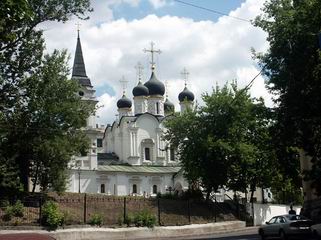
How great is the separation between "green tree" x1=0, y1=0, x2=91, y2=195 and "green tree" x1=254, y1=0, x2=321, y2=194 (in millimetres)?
11612

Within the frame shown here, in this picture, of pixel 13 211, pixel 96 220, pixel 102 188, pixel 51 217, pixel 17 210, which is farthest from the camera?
pixel 102 188

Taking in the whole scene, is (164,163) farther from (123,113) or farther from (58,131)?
(58,131)

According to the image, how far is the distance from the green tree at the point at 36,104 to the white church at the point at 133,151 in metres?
37.2

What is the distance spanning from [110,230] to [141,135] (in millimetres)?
56515

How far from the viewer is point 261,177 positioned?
1857 inches

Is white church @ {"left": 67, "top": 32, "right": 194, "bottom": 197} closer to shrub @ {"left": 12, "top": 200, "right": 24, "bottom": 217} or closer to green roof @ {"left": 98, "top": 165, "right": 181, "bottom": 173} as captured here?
green roof @ {"left": 98, "top": 165, "right": 181, "bottom": 173}

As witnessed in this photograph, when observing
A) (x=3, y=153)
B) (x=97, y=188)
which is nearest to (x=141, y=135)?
(x=97, y=188)

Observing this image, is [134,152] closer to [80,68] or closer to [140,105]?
[140,105]

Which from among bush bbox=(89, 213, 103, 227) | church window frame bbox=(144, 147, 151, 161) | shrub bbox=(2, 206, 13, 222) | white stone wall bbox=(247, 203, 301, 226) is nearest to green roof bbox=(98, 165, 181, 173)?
church window frame bbox=(144, 147, 151, 161)

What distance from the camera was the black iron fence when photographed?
102ft

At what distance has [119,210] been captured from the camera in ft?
119

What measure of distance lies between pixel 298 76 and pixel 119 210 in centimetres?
1632

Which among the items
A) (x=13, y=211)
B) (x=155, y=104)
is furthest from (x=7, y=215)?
(x=155, y=104)

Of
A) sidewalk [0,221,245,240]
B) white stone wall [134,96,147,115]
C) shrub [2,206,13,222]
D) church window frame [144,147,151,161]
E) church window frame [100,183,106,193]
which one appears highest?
white stone wall [134,96,147,115]
